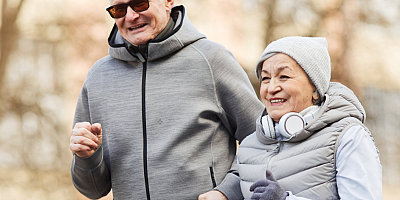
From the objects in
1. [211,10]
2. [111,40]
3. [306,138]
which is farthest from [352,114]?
[211,10]

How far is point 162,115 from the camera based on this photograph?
205cm

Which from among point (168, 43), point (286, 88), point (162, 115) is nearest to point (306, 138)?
point (286, 88)

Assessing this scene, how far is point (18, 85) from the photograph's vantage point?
599cm

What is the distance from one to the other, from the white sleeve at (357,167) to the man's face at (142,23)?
3.81 ft

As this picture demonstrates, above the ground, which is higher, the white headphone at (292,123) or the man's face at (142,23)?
the man's face at (142,23)

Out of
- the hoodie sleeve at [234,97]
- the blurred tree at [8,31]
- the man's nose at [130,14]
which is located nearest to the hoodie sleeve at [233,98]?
the hoodie sleeve at [234,97]

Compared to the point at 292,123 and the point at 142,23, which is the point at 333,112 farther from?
the point at 142,23

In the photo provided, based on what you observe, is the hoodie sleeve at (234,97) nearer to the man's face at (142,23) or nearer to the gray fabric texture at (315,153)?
the man's face at (142,23)

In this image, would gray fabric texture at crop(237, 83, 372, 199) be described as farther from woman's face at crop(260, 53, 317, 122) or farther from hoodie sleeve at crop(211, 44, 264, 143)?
hoodie sleeve at crop(211, 44, 264, 143)

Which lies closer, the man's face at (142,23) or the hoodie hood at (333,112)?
the hoodie hood at (333,112)

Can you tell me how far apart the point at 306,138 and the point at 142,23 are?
3.53 ft

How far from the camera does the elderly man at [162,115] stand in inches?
78.2

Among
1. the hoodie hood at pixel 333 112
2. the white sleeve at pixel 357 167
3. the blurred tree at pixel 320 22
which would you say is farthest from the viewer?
the blurred tree at pixel 320 22

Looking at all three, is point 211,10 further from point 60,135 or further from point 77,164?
point 77,164
